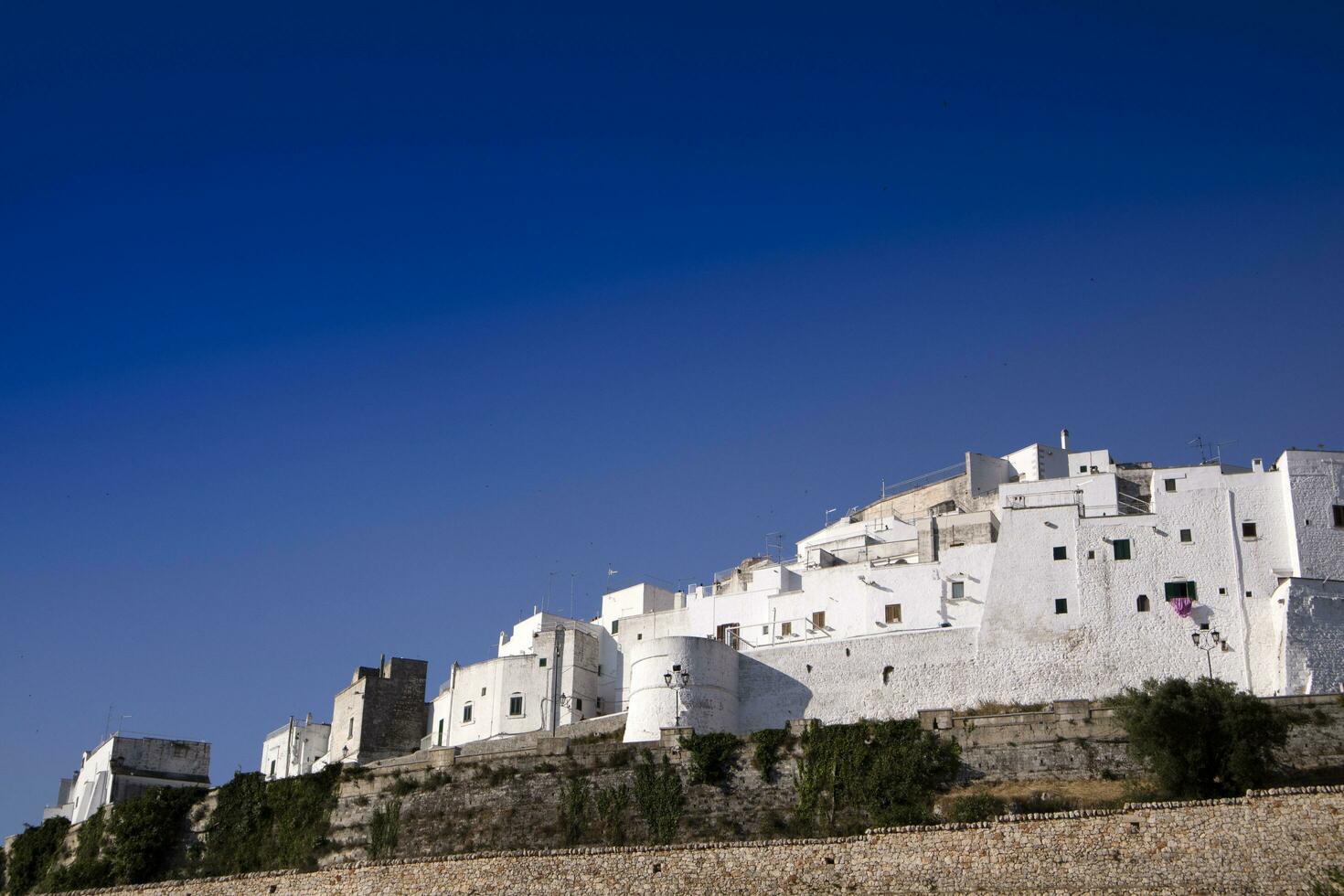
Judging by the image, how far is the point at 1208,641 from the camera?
48156 mm

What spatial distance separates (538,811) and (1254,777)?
20.6m

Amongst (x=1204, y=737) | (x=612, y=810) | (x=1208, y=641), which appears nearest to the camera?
(x=1204, y=737)

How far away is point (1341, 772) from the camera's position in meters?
39.6

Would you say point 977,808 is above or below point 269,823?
above

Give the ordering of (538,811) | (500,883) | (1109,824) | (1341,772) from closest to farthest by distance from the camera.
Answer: (1109,824) → (1341,772) → (500,883) → (538,811)

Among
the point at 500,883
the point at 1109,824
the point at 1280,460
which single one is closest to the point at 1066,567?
the point at 1280,460

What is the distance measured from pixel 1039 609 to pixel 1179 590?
434 cm

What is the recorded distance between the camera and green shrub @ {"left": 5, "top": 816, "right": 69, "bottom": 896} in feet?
193

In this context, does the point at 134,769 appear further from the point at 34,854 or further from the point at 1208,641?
the point at 1208,641

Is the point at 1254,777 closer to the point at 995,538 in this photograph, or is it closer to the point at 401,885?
the point at 995,538

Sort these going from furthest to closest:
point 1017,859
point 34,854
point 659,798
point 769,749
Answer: point 34,854
point 659,798
point 769,749
point 1017,859

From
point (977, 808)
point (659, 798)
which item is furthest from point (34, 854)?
point (977, 808)

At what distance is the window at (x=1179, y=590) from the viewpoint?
49.0 meters

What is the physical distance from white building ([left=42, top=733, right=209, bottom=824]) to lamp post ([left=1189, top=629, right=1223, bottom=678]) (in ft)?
125
